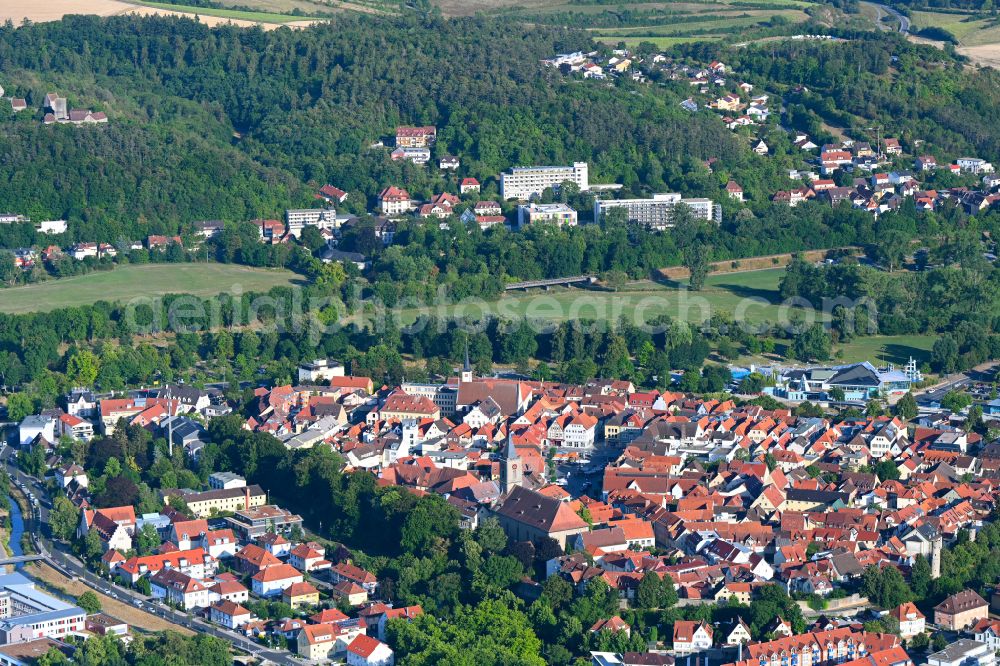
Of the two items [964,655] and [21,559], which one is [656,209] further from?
[964,655]

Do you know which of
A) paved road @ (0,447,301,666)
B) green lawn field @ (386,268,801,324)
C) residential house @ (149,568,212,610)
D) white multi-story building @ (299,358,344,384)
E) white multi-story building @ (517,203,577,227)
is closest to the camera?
paved road @ (0,447,301,666)

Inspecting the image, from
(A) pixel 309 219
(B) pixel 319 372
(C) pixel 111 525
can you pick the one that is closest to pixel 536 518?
(C) pixel 111 525

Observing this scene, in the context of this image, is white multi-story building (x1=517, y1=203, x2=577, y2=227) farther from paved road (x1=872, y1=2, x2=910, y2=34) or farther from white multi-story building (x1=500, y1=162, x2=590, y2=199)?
paved road (x1=872, y1=2, x2=910, y2=34)

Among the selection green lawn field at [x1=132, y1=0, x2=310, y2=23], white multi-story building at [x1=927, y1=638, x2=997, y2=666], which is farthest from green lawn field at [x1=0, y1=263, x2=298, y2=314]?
white multi-story building at [x1=927, y1=638, x2=997, y2=666]

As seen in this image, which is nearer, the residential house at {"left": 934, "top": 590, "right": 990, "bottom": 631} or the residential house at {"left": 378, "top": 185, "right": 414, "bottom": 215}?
the residential house at {"left": 934, "top": 590, "right": 990, "bottom": 631}

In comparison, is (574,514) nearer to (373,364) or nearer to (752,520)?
(752,520)

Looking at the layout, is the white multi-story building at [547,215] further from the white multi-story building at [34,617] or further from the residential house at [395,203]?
the white multi-story building at [34,617]

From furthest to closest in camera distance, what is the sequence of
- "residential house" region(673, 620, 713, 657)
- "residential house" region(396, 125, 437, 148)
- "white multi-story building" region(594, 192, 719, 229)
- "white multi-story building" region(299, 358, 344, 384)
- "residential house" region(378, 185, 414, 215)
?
1. "residential house" region(396, 125, 437, 148)
2. "residential house" region(378, 185, 414, 215)
3. "white multi-story building" region(594, 192, 719, 229)
4. "white multi-story building" region(299, 358, 344, 384)
5. "residential house" region(673, 620, 713, 657)
